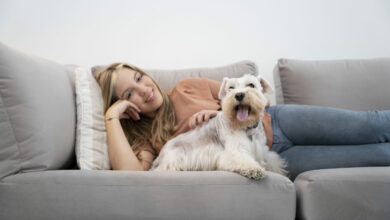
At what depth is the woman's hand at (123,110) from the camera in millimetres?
1611

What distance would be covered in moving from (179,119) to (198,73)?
65 centimetres

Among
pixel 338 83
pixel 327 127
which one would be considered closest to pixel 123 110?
pixel 327 127

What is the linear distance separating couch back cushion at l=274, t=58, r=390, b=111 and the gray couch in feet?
3.99

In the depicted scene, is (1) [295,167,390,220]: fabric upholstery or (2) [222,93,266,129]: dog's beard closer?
(1) [295,167,390,220]: fabric upholstery

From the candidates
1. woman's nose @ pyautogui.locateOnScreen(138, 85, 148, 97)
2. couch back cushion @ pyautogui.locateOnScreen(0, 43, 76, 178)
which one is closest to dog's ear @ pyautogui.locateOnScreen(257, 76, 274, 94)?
woman's nose @ pyautogui.locateOnScreen(138, 85, 148, 97)

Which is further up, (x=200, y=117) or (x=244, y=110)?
(x=244, y=110)

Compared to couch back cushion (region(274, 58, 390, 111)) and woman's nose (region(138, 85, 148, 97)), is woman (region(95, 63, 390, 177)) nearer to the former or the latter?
woman's nose (region(138, 85, 148, 97))

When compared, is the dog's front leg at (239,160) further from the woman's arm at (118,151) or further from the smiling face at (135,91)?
the smiling face at (135,91)

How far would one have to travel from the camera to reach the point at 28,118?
115 cm

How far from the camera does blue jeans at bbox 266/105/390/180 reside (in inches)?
54.6

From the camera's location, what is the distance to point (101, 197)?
1.04m

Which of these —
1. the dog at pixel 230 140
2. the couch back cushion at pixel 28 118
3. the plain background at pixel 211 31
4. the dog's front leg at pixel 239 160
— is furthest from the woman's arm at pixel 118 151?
the plain background at pixel 211 31

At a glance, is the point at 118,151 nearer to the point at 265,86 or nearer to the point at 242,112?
the point at 242,112

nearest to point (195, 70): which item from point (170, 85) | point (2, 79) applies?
point (170, 85)
